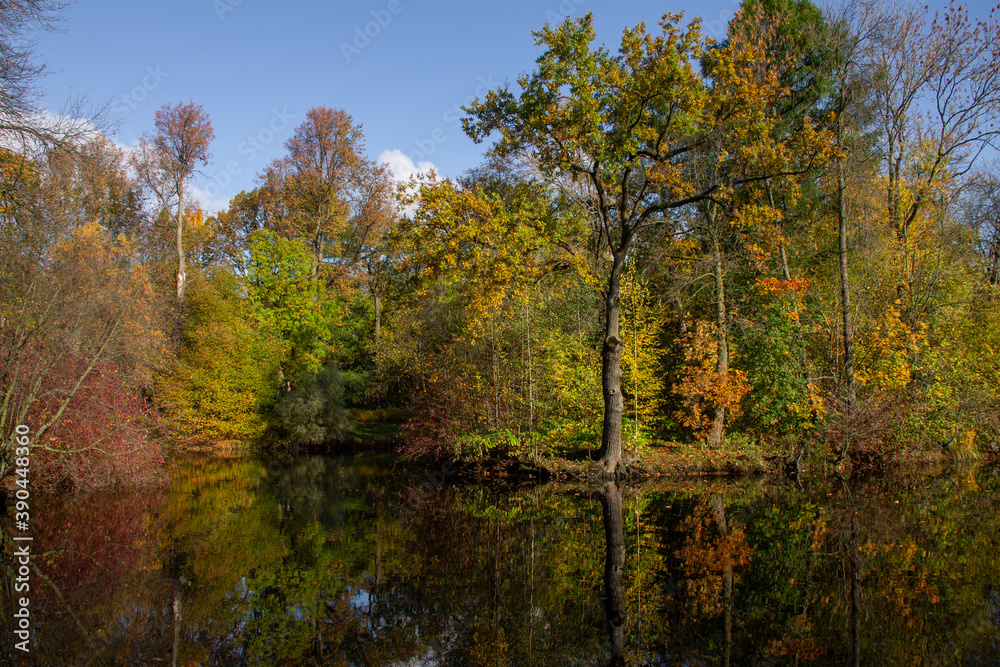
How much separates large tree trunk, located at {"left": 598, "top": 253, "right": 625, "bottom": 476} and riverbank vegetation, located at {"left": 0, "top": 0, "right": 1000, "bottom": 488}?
0.06 metres

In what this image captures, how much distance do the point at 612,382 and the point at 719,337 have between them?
5.68m

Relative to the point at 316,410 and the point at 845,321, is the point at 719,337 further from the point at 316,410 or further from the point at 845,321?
the point at 316,410

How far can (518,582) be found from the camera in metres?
6.52

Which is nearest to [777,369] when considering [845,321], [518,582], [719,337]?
[719,337]

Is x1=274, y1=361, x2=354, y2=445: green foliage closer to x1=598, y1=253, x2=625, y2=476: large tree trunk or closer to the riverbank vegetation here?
the riverbank vegetation

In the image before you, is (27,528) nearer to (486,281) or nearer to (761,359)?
(486,281)

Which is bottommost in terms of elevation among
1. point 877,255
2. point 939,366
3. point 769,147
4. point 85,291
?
point 939,366

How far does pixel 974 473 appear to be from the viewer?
15.9 metres

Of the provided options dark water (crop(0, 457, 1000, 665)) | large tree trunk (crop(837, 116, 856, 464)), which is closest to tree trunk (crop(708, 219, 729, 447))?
large tree trunk (crop(837, 116, 856, 464))

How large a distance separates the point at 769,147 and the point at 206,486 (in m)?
16.0

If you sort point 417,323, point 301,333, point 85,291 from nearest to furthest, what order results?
point 85,291
point 417,323
point 301,333

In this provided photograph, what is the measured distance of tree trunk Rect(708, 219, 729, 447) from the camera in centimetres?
1738

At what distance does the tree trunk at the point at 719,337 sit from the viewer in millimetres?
17375

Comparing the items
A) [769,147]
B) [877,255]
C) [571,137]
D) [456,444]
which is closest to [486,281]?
[571,137]
